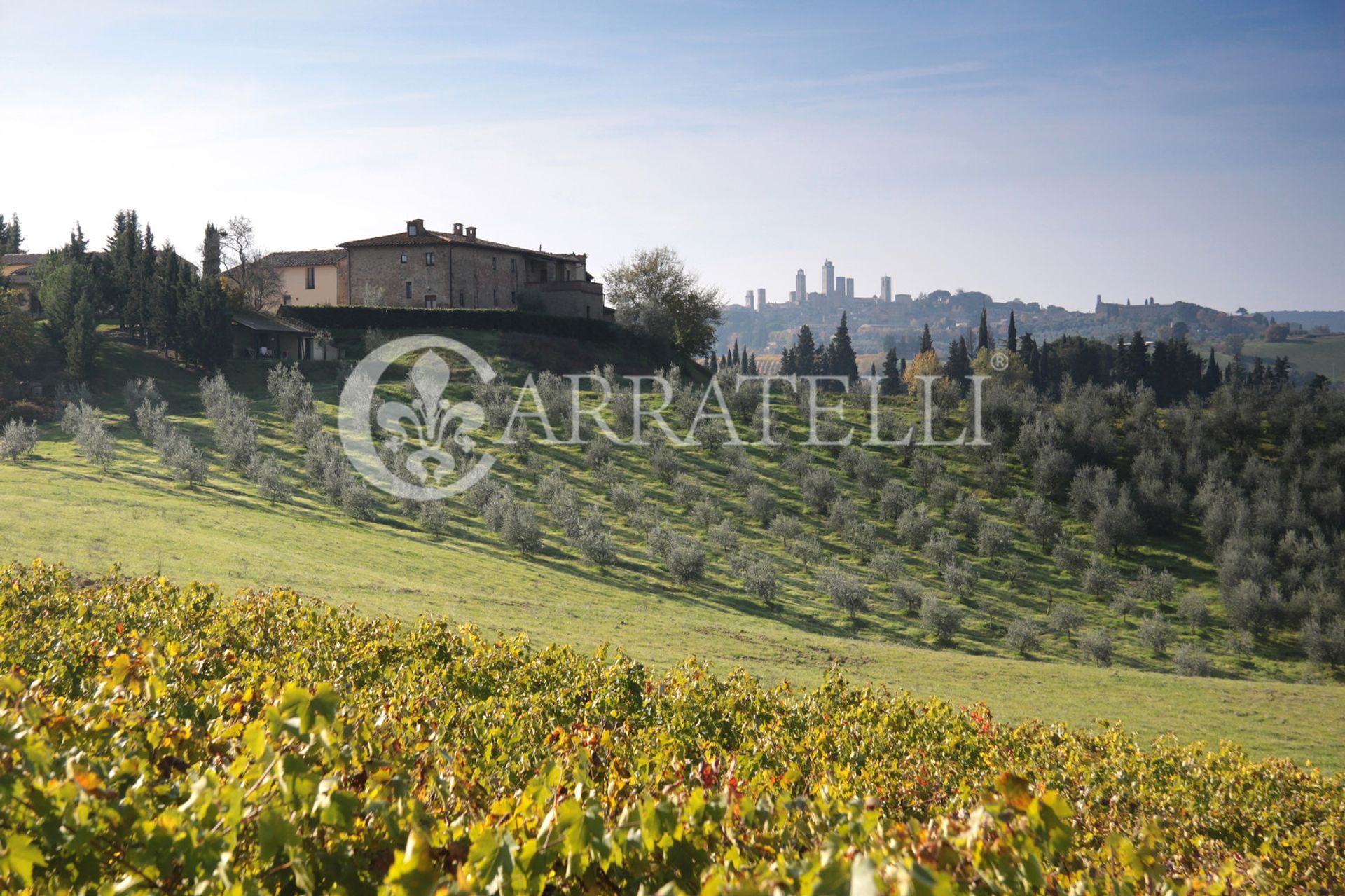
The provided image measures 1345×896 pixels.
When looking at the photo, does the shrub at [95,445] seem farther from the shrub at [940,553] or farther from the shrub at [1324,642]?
the shrub at [1324,642]

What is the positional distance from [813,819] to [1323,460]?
184 feet

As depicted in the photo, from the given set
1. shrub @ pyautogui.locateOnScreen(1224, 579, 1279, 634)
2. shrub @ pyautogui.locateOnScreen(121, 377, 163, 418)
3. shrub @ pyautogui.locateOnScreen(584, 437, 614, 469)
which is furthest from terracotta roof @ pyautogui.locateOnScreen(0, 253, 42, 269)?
shrub @ pyautogui.locateOnScreen(1224, 579, 1279, 634)

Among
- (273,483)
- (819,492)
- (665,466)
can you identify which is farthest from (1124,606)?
(273,483)

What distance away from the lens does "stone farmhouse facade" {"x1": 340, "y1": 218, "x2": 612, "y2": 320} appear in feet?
230

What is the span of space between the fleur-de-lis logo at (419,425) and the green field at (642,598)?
2.76 m

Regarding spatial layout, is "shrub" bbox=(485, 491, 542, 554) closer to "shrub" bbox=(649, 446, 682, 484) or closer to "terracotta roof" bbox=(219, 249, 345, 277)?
"shrub" bbox=(649, 446, 682, 484)

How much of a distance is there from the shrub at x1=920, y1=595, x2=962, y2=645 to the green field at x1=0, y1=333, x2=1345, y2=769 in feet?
1.51

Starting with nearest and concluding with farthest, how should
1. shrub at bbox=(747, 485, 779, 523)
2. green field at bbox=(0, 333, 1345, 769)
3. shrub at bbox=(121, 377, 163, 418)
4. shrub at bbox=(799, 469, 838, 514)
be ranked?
green field at bbox=(0, 333, 1345, 769)
shrub at bbox=(747, 485, 779, 523)
shrub at bbox=(799, 469, 838, 514)
shrub at bbox=(121, 377, 163, 418)

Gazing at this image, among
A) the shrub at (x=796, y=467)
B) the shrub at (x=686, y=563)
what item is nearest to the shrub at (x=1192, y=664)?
the shrub at (x=686, y=563)

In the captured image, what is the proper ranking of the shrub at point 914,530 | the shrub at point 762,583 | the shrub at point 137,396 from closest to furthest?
the shrub at point 762,583 < the shrub at point 914,530 < the shrub at point 137,396

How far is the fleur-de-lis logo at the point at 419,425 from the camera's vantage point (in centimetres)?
3694

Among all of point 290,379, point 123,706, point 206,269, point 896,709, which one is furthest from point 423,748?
point 206,269

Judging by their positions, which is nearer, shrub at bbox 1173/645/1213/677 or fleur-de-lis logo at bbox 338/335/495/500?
shrub at bbox 1173/645/1213/677

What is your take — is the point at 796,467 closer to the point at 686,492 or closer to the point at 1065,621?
the point at 686,492
